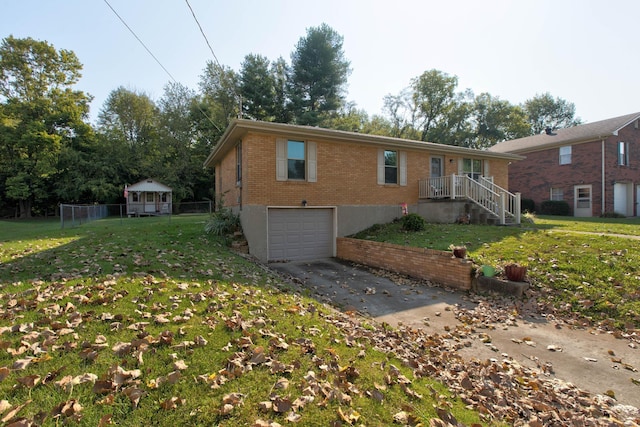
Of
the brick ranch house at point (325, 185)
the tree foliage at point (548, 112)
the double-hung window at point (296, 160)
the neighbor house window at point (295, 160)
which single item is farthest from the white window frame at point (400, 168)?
the tree foliage at point (548, 112)

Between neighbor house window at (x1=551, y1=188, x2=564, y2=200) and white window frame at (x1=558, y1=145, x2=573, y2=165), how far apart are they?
1.80 meters

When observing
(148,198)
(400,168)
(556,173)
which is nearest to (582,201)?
(556,173)

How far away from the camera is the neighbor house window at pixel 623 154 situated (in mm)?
19875

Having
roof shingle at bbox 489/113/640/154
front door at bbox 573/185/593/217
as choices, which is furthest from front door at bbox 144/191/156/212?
front door at bbox 573/185/593/217

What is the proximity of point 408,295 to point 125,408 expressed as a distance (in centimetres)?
588

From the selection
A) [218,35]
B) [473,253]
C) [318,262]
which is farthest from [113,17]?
[473,253]

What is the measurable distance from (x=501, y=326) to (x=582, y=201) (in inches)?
807

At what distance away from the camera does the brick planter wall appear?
7.57m

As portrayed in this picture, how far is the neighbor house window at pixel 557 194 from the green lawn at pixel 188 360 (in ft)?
73.9

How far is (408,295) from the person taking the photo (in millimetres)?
7121

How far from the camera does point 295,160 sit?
37.2 ft

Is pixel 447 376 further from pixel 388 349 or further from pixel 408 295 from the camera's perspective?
pixel 408 295

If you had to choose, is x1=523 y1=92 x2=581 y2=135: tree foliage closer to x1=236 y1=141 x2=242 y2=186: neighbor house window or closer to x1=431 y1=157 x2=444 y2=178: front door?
x1=431 y1=157 x2=444 y2=178: front door

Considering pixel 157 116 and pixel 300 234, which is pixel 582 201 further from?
pixel 157 116
